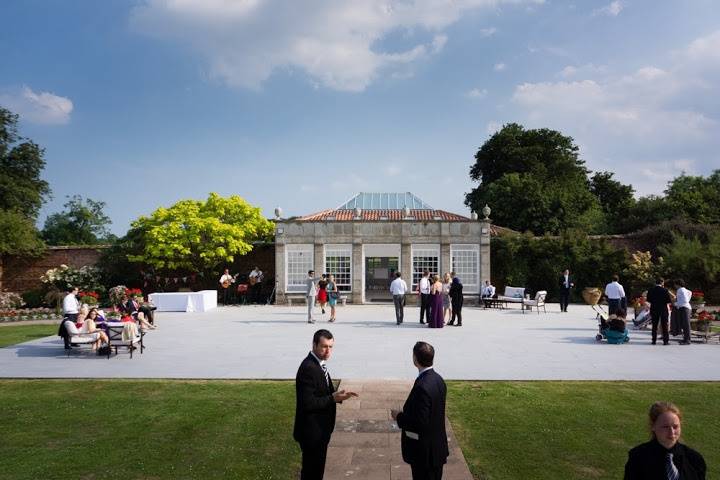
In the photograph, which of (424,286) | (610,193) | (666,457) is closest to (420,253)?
(424,286)

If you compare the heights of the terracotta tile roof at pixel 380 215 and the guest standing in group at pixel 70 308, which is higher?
the terracotta tile roof at pixel 380 215

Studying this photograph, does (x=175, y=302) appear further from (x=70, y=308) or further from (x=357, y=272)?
(x=70, y=308)

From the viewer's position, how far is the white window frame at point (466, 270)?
2358 centimetres

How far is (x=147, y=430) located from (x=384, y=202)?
918 inches

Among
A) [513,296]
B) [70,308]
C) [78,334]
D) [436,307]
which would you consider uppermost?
[70,308]

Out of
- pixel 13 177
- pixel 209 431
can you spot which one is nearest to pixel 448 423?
pixel 209 431

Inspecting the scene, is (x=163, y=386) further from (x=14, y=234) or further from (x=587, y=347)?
(x=14, y=234)

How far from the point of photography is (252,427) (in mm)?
5957

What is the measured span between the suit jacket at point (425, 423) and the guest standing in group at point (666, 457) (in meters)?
1.20

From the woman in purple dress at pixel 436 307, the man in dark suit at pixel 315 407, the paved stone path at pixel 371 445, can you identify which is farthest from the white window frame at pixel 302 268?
the man in dark suit at pixel 315 407

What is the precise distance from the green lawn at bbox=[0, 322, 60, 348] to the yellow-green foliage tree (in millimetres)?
7797

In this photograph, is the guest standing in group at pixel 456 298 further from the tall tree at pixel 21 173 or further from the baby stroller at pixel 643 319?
the tall tree at pixel 21 173

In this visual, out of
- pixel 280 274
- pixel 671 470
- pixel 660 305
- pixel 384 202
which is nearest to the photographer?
pixel 671 470

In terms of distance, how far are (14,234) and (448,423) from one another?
26.4m
